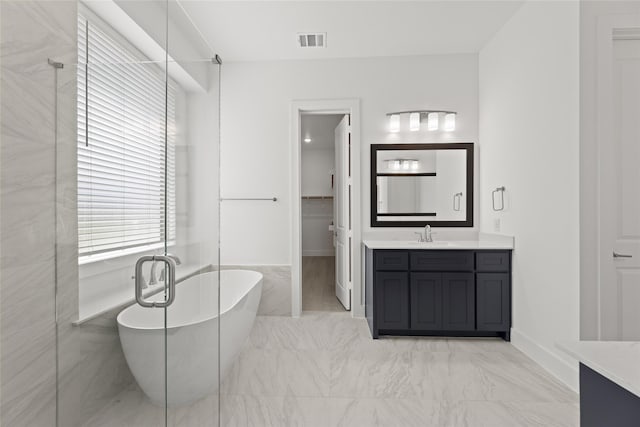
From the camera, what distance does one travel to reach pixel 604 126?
2.11 metres

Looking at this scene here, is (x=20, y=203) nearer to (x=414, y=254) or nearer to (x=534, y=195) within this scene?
(x=414, y=254)

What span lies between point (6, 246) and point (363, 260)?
289 cm

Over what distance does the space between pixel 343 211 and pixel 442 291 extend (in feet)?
4.91

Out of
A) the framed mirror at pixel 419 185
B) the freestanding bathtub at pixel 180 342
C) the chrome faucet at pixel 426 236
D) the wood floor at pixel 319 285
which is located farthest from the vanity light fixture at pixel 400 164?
the freestanding bathtub at pixel 180 342

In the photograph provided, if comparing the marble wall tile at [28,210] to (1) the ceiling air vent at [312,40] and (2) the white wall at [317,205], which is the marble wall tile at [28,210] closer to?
(1) the ceiling air vent at [312,40]

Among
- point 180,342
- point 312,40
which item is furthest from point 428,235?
point 180,342

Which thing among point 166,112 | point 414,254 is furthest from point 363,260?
point 166,112

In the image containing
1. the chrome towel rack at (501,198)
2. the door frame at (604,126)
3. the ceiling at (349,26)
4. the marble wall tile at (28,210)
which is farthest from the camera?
the chrome towel rack at (501,198)

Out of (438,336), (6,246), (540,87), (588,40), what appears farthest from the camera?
(438,336)

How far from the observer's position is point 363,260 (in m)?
3.65

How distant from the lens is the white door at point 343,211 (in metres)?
3.88

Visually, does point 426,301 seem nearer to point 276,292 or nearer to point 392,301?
point 392,301

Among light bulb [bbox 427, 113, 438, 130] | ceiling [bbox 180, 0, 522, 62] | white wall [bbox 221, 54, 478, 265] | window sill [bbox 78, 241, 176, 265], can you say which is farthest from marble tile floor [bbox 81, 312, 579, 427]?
ceiling [bbox 180, 0, 522, 62]

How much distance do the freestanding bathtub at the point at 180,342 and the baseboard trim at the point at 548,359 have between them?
2.16m
